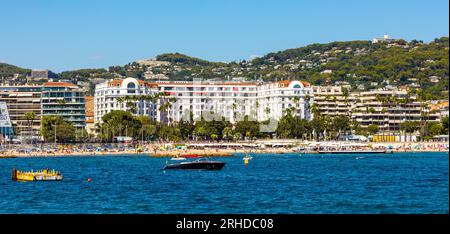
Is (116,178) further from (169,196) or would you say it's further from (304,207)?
(304,207)

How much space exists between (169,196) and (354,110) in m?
143

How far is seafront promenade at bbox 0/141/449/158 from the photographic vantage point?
127250 mm

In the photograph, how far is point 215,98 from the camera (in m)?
192

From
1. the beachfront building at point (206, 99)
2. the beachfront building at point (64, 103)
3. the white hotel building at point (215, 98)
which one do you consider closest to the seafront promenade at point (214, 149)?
the white hotel building at point (215, 98)

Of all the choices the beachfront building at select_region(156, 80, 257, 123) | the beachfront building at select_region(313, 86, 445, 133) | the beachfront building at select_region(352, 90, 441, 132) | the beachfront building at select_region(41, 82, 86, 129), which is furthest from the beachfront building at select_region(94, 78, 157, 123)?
the beachfront building at select_region(352, 90, 441, 132)

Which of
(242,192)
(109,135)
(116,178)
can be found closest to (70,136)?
(109,135)

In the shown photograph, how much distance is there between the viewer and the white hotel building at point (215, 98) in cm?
18438

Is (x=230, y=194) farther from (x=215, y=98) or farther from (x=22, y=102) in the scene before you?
(x=22, y=102)

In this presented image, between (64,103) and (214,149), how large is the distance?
5527cm

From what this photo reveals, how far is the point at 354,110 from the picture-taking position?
7298 inches

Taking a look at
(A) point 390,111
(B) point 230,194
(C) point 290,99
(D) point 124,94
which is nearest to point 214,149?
(D) point 124,94

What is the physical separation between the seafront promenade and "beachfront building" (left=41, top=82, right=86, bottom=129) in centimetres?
3842

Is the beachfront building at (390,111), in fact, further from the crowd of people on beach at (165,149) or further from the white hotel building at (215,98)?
the crowd of people on beach at (165,149)

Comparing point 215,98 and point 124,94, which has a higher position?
point 124,94
